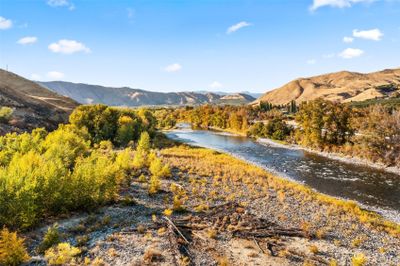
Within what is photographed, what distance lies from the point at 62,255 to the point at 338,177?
148 feet

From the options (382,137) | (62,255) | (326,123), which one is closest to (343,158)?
(382,137)

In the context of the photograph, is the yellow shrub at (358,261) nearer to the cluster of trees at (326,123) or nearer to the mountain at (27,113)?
the mountain at (27,113)

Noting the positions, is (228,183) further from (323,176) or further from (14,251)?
(14,251)

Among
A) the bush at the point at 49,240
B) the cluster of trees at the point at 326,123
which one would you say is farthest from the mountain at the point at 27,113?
the cluster of trees at the point at 326,123

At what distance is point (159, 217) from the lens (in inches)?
1062

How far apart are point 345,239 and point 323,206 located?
369 inches

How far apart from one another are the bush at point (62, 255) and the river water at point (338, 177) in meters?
30.2

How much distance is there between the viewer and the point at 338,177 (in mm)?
52469

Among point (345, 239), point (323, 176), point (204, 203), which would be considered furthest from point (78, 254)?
point (323, 176)

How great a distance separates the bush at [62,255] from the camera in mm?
17648

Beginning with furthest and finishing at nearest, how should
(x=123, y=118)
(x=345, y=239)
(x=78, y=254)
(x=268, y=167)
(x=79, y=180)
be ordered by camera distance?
(x=123, y=118) → (x=268, y=167) → (x=79, y=180) → (x=345, y=239) → (x=78, y=254)

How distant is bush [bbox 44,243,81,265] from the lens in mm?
17648

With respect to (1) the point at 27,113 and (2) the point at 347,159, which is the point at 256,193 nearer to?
(2) the point at 347,159

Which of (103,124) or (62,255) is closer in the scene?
(62,255)
